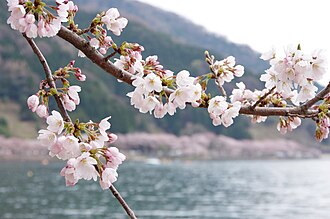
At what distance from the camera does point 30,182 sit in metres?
104

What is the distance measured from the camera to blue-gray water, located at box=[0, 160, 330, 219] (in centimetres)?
6656

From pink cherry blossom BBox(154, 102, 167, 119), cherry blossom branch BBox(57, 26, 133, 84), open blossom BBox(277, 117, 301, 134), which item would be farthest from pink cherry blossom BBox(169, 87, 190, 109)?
open blossom BBox(277, 117, 301, 134)

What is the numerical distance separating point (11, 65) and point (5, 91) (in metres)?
10.2

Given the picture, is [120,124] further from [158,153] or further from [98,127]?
[98,127]

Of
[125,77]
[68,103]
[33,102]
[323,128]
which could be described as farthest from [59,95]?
[323,128]

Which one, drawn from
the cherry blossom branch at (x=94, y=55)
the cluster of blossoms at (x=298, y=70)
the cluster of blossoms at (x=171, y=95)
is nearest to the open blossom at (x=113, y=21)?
the cherry blossom branch at (x=94, y=55)

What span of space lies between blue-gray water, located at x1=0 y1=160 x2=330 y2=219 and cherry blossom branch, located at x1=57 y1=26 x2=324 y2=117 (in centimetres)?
6003

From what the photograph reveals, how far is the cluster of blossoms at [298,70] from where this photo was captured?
109 inches

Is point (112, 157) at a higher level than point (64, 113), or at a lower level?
lower

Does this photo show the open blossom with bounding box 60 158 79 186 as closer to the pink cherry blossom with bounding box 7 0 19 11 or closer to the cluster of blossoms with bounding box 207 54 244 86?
the pink cherry blossom with bounding box 7 0 19 11

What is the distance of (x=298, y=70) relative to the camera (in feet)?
9.20

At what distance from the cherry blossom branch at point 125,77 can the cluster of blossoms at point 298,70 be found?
0.45 ft

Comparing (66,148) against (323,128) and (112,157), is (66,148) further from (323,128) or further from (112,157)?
(323,128)

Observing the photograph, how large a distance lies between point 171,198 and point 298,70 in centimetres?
8296
